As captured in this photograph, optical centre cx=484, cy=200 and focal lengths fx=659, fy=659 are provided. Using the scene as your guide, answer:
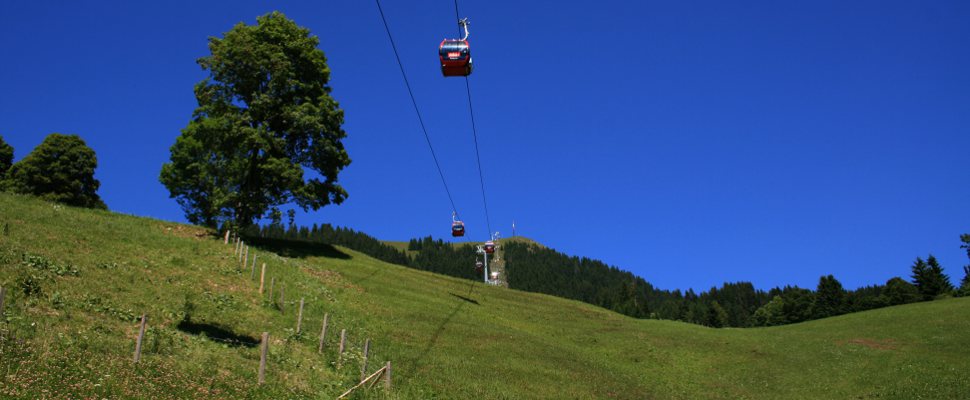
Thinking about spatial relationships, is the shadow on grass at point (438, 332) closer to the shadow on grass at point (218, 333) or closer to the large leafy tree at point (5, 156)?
the shadow on grass at point (218, 333)

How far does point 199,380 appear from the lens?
62.4 ft

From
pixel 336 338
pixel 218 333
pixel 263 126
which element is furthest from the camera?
pixel 263 126

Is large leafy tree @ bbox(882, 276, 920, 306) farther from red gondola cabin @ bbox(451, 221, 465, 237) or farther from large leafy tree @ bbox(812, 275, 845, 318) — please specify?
red gondola cabin @ bbox(451, 221, 465, 237)

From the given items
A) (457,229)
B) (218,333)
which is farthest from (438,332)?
(457,229)

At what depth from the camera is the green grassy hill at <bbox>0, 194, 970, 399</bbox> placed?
19516 millimetres

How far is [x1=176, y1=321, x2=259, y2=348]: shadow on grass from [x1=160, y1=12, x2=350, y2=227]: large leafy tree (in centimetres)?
2349

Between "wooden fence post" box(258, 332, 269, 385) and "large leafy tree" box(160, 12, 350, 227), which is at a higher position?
"large leafy tree" box(160, 12, 350, 227)

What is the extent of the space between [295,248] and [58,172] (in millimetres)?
28321

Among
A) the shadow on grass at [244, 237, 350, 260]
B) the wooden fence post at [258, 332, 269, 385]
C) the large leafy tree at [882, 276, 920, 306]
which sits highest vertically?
the large leafy tree at [882, 276, 920, 306]

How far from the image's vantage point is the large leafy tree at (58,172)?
62781 millimetres

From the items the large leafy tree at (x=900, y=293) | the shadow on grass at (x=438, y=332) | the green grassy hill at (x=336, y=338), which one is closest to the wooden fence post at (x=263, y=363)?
the green grassy hill at (x=336, y=338)

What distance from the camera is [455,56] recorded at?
2652 cm

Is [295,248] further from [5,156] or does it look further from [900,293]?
[900,293]

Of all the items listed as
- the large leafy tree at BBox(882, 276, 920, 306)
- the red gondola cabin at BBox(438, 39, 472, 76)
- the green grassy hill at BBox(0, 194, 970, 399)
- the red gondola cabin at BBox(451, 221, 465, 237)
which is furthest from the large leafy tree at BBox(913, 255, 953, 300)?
the red gondola cabin at BBox(438, 39, 472, 76)
